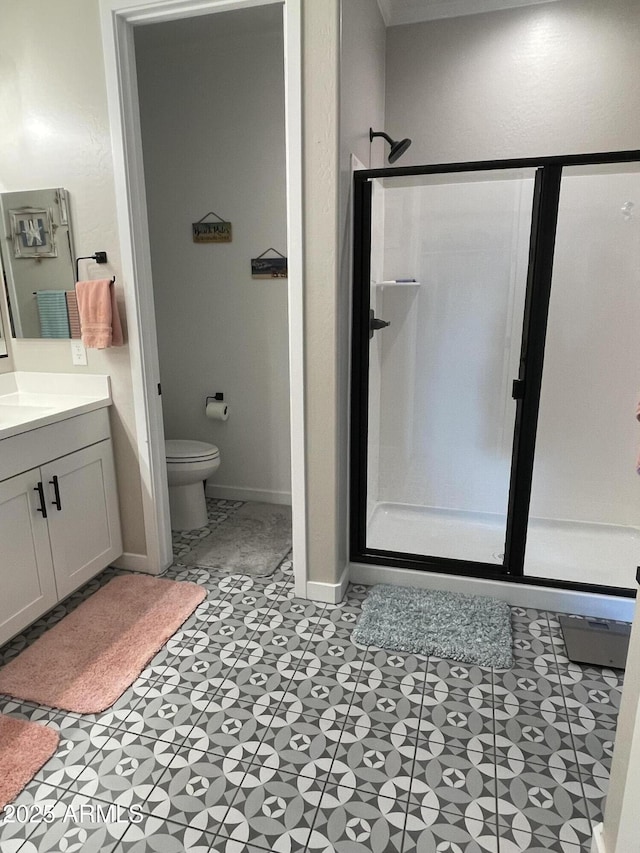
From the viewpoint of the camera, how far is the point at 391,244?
288 cm

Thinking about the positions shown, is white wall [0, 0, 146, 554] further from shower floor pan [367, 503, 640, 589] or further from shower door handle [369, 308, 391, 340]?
shower floor pan [367, 503, 640, 589]

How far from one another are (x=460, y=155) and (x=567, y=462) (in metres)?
1.83

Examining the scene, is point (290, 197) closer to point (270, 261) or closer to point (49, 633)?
point (270, 261)

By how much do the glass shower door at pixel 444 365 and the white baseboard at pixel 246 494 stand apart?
0.81m

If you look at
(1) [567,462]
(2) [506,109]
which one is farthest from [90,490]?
(2) [506,109]

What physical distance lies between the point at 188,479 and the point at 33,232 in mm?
1444

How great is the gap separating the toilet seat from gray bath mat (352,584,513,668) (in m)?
1.23

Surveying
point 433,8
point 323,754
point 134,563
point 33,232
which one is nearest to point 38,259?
point 33,232

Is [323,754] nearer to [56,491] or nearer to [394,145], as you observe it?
[56,491]

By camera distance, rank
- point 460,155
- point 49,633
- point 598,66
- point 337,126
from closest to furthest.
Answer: point 337,126
point 49,633
point 598,66
point 460,155

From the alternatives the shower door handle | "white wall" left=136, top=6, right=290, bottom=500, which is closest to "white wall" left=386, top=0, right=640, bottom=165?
"white wall" left=136, top=6, right=290, bottom=500

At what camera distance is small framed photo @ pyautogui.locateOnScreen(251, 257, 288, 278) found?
10.7 ft

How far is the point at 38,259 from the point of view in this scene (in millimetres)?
2457

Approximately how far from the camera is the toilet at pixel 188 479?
3074 mm
